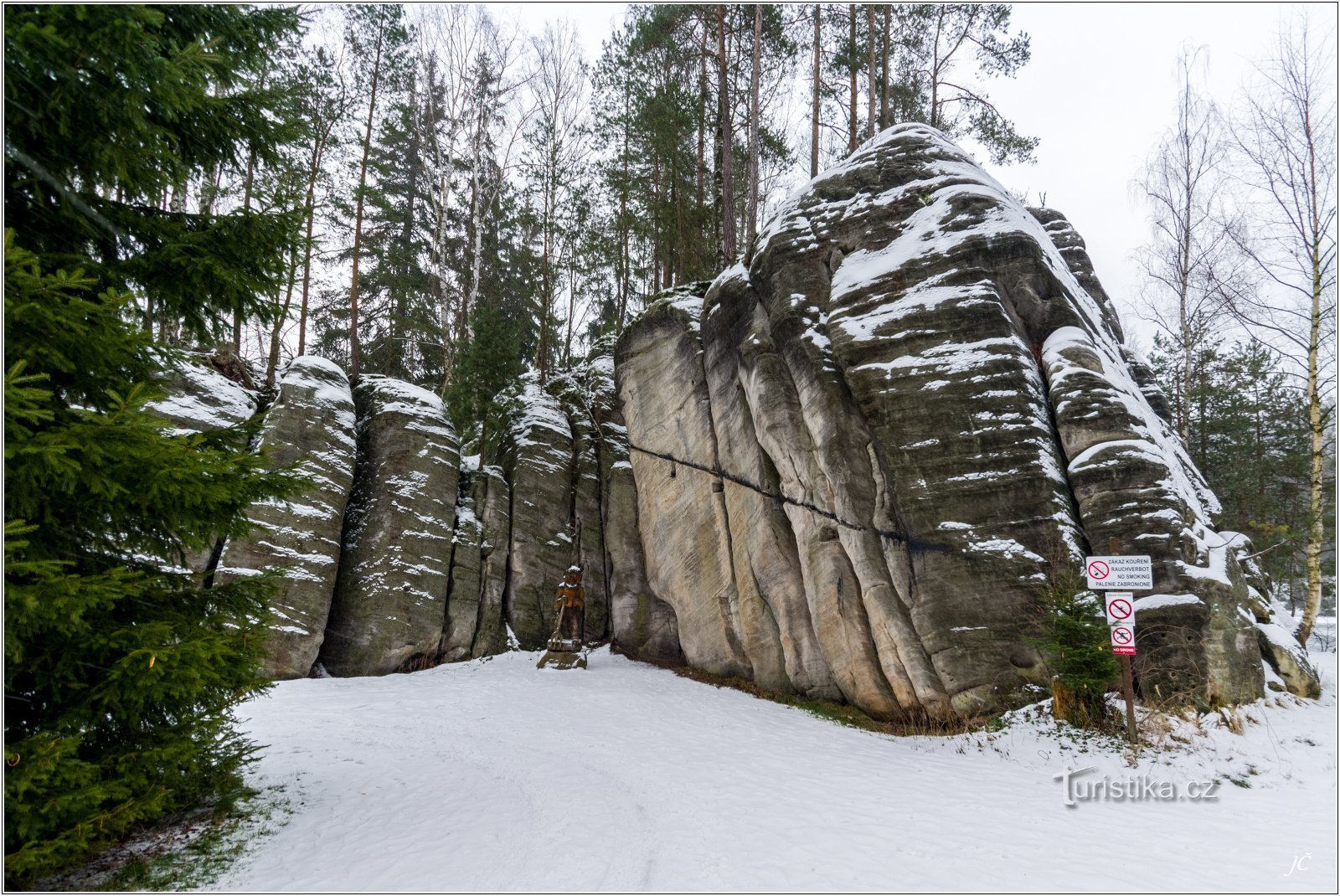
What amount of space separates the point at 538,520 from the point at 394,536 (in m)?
3.66

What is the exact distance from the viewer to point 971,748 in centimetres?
799

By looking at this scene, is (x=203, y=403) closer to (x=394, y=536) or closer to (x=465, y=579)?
(x=394, y=536)

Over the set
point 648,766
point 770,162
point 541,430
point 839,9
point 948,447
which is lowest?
point 648,766

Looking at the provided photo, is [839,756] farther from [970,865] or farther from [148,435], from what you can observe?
[148,435]

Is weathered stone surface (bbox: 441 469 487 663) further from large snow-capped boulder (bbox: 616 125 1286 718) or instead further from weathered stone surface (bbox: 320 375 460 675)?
large snow-capped boulder (bbox: 616 125 1286 718)

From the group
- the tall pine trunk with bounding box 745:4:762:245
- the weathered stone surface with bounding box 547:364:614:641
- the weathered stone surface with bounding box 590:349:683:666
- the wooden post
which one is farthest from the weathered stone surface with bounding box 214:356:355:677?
the wooden post

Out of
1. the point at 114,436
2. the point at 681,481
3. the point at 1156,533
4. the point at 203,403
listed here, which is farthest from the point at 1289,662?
the point at 203,403

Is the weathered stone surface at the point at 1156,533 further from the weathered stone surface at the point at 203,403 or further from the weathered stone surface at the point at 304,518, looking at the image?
the weathered stone surface at the point at 203,403

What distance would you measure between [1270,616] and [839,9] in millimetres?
19107

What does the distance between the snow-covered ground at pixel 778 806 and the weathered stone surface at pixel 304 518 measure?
3.06 metres

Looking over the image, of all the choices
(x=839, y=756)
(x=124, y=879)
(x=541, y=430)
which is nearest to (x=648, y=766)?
Answer: (x=839, y=756)

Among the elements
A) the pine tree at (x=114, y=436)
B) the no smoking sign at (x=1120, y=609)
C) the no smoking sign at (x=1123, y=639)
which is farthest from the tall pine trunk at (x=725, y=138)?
the pine tree at (x=114, y=436)

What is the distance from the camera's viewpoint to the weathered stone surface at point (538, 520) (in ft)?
52.2

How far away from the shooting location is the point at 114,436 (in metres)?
3.78
